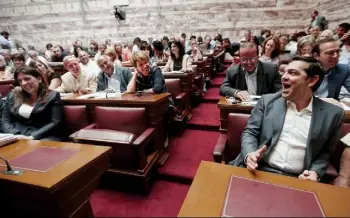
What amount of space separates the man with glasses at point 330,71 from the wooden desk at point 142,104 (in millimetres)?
1645

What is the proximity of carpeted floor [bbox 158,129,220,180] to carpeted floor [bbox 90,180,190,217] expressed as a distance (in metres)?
0.15

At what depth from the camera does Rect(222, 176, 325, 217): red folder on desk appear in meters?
0.82

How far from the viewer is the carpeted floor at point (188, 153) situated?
2267 millimetres

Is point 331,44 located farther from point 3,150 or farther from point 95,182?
point 3,150

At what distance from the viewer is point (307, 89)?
136 cm

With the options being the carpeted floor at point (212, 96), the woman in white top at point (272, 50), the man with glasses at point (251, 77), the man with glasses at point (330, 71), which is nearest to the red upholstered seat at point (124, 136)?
the man with glasses at point (251, 77)

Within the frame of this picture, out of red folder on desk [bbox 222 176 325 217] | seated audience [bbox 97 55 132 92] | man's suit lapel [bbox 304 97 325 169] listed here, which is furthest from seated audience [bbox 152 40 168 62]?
red folder on desk [bbox 222 176 325 217]

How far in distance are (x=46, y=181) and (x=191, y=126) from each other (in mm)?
2413

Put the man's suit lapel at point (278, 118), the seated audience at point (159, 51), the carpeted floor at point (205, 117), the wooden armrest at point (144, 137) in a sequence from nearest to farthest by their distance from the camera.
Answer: the man's suit lapel at point (278, 118), the wooden armrest at point (144, 137), the carpeted floor at point (205, 117), the seated audience at point (159, 51)

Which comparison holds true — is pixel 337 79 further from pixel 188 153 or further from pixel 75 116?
pixel 75 116

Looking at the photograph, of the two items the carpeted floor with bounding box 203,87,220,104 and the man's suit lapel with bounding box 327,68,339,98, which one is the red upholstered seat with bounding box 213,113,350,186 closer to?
the man's suit lapel with bounding box 327,68,339,98

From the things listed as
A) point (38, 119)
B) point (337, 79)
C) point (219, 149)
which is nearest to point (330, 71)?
point (337, 79)

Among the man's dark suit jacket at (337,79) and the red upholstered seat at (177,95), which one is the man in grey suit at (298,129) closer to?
the man's dark suit jacket at (337,79)

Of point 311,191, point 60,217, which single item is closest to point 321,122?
point 311,191
